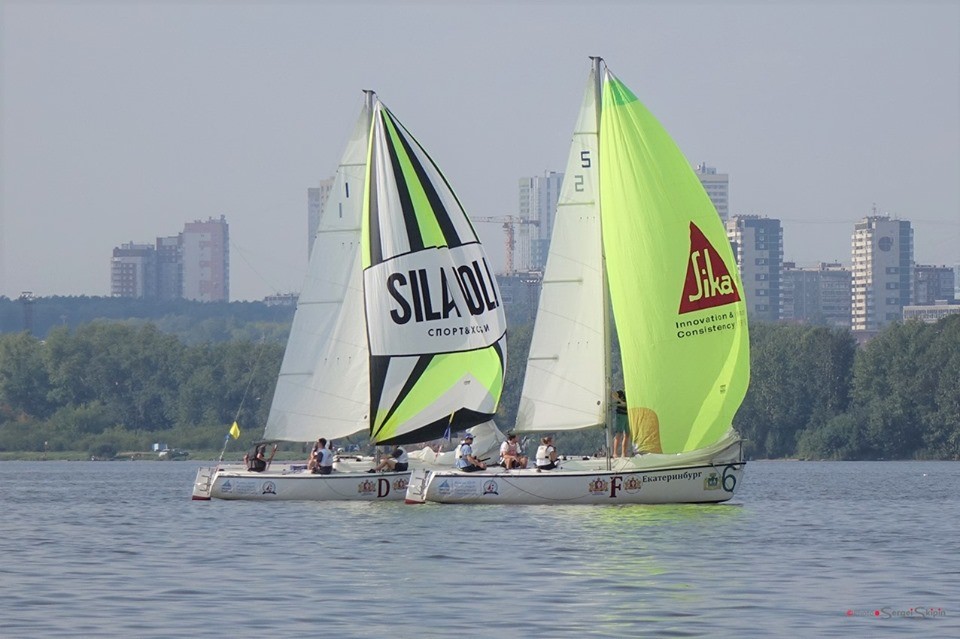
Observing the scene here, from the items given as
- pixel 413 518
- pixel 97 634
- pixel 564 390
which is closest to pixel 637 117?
pixel 564 390

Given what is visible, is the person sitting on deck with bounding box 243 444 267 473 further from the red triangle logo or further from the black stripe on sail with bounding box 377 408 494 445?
the red triangle logo

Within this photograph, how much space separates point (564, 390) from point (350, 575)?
16.5 meters

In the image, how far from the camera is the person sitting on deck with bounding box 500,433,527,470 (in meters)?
47.3

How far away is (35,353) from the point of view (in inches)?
6038

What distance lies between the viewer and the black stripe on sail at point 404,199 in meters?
50.9

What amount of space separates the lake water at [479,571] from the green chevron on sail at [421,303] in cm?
357

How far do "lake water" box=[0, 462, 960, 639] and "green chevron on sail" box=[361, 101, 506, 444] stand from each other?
3.57 m

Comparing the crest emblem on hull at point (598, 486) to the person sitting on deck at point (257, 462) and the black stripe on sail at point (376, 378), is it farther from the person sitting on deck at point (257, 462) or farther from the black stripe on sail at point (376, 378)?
the person sitting on deck at point (257, 462)

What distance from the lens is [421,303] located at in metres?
50.9

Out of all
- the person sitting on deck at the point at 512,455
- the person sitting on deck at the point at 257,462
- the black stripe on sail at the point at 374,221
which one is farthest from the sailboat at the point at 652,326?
the person sitting on deck at the point at 257,462

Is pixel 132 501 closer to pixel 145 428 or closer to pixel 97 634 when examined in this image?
pixel 97 634

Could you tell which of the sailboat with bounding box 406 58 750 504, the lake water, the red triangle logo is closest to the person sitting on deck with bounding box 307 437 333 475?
the lake water

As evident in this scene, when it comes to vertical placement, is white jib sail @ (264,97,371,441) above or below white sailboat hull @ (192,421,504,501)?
above

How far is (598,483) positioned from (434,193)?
32.0 ft
